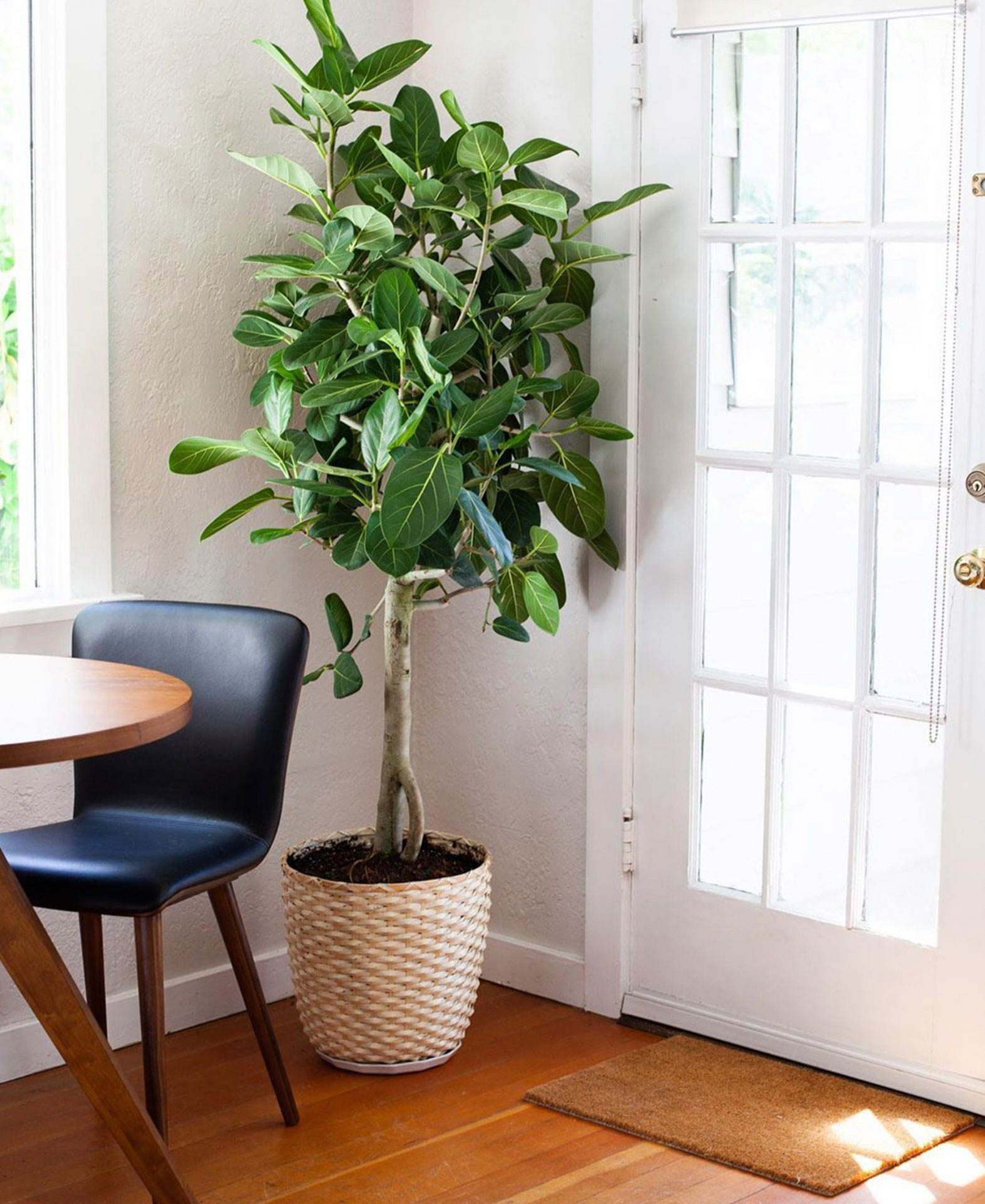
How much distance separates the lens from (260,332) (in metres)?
2.82

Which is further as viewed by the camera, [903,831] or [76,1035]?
[903,831]

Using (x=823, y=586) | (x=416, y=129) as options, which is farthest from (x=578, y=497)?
(x=416, y=129)

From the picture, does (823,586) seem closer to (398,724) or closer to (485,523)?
(485,523)

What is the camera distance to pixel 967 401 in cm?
253

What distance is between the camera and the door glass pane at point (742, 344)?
281 centimetres

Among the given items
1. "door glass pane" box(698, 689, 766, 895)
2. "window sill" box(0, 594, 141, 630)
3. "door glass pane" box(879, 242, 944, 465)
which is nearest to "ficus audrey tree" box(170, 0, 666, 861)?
"window sill" box(0, 594, 141, 630)

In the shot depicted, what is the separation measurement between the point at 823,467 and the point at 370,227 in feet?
2.86

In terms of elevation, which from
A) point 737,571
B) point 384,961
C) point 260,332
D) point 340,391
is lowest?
point 384,961

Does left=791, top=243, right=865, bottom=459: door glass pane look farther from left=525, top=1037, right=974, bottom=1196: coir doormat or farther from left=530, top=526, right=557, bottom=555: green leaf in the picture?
left=525, top=1037, right=974, bottom=1196: coir doormat

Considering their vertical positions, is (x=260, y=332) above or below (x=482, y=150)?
below

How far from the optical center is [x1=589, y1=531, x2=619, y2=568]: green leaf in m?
2.96

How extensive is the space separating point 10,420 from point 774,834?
5.06ft

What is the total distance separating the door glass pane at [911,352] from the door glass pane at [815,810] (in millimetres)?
476

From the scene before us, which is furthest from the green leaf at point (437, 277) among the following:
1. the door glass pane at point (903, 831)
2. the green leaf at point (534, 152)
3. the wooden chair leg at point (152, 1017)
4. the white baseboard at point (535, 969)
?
the white baseboard at point (535, 969)
